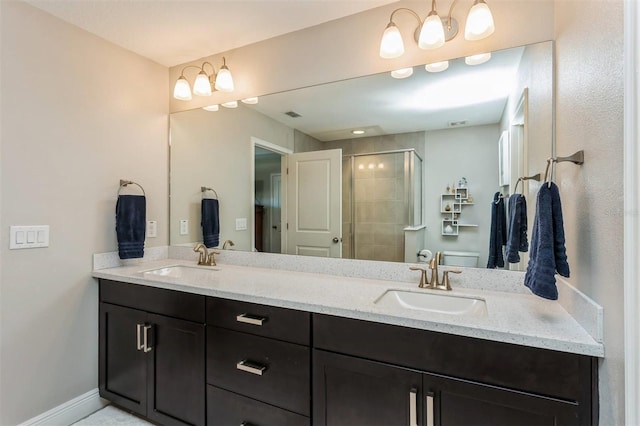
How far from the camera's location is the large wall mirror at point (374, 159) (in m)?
1.50

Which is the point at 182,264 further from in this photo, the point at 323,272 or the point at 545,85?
the point at 545,85

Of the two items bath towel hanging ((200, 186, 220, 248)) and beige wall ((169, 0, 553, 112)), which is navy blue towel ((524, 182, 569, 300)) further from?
bath towel hanging ((200, 186, 220, 248))

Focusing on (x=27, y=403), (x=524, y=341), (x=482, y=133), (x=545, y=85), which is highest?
(x=545, y=85)

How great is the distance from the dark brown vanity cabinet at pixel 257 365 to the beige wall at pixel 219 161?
784 millimetres

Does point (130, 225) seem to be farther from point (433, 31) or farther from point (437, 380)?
point (433, 31)

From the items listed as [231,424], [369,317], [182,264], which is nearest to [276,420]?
[231,424]

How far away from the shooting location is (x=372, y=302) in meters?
1.29

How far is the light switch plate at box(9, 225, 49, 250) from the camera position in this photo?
1.60 meters

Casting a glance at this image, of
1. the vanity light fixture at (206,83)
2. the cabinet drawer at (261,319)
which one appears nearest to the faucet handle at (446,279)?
the cabinet drawer at (261,319)

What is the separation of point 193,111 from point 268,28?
88cm

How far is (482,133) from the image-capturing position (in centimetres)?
155

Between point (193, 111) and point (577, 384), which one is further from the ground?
point (193, 111)

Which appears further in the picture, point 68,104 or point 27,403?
point 68,104

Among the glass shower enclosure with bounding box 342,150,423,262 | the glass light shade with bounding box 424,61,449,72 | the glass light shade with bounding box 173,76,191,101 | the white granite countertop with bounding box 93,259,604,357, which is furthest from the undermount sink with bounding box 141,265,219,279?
the glass light shade with bounding box 424,61,449,72
